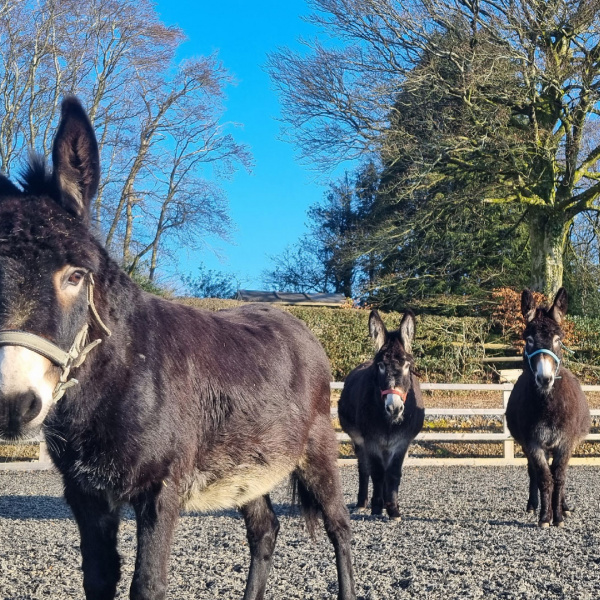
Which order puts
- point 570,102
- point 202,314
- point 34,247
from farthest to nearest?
point 570,102
point 202,314
point 34,247

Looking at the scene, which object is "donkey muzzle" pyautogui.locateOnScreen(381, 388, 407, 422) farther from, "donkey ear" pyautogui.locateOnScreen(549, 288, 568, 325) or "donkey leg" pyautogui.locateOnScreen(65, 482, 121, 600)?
"donkey leg" pyautogui.locateOnScreen(65, 482, 121, 600)

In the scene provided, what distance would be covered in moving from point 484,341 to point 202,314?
17861 millimetres

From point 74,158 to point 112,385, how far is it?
0.96 m

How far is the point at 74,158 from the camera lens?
9.62ft

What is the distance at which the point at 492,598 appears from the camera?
458 centimetres

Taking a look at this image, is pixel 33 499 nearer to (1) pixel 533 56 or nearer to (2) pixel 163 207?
(2) pixel 163 207

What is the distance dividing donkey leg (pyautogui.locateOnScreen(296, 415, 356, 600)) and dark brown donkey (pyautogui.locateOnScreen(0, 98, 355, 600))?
367 mm

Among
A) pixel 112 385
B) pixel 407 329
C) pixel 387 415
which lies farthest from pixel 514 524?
pixel 112 385

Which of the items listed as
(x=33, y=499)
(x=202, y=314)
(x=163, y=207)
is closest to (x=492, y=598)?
(x=202, y=314)

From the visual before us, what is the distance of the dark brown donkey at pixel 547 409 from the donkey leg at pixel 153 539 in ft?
16.8

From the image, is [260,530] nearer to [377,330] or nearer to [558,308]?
[377,330]

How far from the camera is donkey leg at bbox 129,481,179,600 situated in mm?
3004

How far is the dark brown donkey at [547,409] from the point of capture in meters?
7.36

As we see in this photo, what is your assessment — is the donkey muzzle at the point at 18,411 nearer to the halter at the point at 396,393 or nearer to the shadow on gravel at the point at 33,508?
the halter at the point at 396,393
